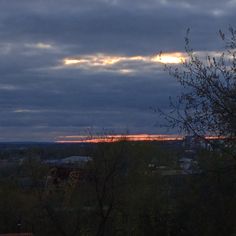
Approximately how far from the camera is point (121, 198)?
3900 centimetres

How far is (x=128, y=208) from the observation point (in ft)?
131

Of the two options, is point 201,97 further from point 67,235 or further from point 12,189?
point 12,189

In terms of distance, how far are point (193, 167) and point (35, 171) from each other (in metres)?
10.4

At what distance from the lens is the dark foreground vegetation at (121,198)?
33156mm

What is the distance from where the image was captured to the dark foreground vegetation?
3316 cm

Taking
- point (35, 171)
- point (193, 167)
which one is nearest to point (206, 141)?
point (193, 167)

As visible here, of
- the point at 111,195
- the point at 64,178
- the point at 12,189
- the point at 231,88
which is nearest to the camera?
the point at 231,88

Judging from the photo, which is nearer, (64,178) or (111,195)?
(111,195)

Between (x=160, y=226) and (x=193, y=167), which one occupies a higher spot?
(x=193, y=167)

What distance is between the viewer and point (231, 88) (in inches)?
408

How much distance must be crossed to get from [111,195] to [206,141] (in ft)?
78.4

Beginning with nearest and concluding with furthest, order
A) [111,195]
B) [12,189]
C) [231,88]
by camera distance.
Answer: [231,88], [111,195], [12,189]

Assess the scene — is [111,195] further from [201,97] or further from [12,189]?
[201,97]

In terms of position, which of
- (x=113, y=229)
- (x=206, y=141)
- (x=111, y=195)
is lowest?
(x=113, y=229)
